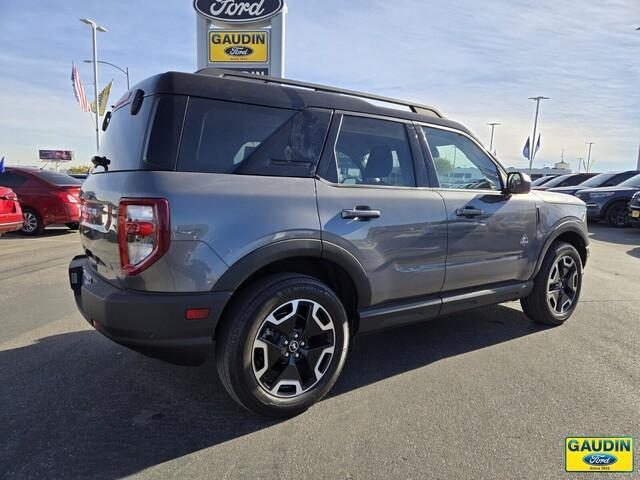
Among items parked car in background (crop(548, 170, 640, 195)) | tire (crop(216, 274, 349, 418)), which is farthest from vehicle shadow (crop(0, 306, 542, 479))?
parked car in background (crop(548, 170, 640, 195))

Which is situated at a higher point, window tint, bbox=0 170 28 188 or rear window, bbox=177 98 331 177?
rear window, bbox=177 98 331 177

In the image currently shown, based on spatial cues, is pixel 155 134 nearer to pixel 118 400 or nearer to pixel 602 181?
pixel 118 400

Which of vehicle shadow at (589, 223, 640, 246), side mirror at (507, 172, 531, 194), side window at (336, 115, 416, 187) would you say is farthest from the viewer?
vehicle shadow at (589, 223, 640, 246)

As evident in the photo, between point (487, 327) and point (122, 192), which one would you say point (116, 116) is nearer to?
point (122, 192)

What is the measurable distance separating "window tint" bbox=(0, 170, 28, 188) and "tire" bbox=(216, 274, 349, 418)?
9649 millimetres

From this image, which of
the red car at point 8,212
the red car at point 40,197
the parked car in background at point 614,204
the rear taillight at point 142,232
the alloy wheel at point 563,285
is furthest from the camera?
the parked car in background at point 614,204

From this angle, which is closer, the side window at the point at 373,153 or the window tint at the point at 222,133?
the window tint at the point at 222,133

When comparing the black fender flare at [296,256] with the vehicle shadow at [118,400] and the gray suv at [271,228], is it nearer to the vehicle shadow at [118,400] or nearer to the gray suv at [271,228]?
the gray suv at [271,228]

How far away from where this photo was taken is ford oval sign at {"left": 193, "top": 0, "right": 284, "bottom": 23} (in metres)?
12.3

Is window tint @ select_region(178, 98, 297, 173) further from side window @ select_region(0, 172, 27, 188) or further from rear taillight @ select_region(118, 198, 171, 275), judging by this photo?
side window @ select_region(0, 172, 27, 188)

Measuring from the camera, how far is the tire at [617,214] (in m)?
12.9

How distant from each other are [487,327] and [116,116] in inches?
146

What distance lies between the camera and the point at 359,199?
9.49 feet

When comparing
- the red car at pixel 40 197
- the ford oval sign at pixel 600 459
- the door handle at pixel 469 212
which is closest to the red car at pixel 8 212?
the red car at pixel 40 197
